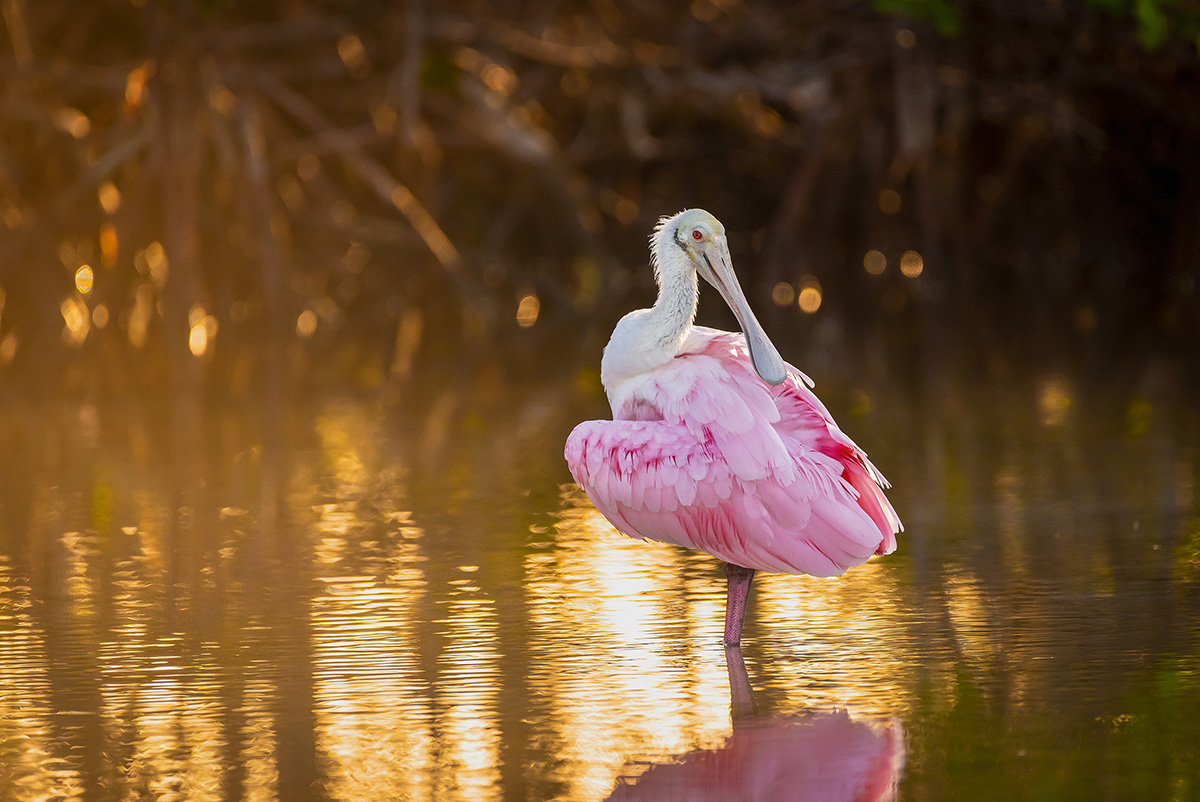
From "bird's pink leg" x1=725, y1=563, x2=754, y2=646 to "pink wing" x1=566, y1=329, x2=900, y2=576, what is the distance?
6 cm

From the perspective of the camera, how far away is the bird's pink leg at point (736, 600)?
6.05 metres

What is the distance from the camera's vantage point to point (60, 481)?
9.68 meters

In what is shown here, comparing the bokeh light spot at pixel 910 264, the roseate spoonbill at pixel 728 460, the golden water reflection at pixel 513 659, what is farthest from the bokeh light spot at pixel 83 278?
the roseate spoonbill at pixel 728 460

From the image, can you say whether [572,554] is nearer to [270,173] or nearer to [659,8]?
[270,173]

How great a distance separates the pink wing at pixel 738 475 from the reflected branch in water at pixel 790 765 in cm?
79

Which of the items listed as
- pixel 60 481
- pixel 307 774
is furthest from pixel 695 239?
pixel 60 481

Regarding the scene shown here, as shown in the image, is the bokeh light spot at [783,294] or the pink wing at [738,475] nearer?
the pink wing at [738,475]

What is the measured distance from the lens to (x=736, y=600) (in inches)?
241

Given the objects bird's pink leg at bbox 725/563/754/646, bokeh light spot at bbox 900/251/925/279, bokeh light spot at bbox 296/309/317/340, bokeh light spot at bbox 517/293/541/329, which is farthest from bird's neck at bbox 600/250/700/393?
bokeh light spot at bbox 900/251/925/279

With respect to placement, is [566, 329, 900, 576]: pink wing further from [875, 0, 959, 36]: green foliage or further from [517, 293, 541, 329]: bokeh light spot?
[517, 293, 541, 329]: bokeh light spot

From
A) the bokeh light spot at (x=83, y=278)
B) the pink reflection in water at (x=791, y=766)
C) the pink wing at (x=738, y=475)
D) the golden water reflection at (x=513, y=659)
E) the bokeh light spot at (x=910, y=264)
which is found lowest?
the pink reflection in water at (x=791, y=766)

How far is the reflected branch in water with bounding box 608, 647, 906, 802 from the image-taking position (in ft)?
15.4

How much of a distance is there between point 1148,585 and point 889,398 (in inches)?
208

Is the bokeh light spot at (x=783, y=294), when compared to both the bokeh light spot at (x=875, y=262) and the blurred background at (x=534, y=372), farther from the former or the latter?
the bokeh light spot at (x=875, y=262)
